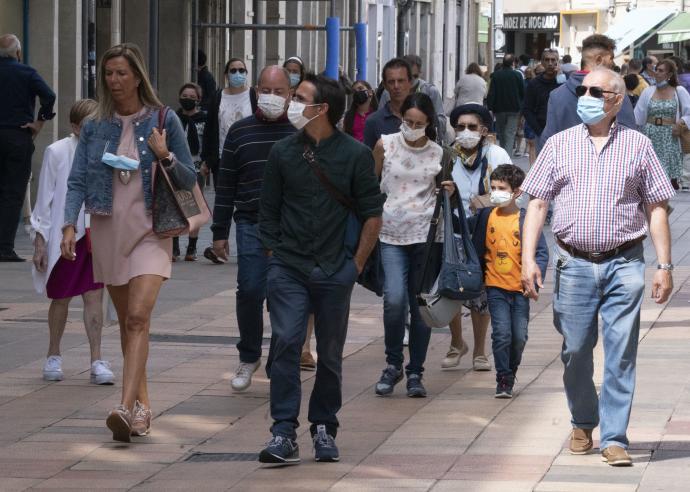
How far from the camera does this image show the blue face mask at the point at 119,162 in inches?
316

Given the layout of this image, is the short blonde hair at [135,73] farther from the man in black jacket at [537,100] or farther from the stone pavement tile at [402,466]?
the man in black jacket at [537,100]

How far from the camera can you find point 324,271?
758cm

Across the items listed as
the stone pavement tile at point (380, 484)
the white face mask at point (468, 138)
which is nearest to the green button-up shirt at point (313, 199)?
the stone pavement tile at point (380, 484)

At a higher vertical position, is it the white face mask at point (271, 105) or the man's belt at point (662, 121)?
the white face mask at point (271, 105)

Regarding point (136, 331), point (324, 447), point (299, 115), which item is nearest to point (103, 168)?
point (136, 331)

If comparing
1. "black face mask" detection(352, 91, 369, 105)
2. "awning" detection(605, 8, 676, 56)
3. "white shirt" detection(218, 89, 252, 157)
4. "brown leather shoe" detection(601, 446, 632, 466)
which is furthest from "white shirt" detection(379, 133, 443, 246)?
"awning" detection(605, 8, 676, 56)

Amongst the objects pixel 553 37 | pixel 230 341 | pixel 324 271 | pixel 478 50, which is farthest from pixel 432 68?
pixel 324 271

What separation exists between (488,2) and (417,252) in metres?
50.3

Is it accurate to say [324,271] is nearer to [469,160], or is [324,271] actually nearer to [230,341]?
[469,160]

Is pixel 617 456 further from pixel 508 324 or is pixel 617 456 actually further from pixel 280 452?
pixel 508 324

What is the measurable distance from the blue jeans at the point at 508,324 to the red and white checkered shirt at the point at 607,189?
195cm

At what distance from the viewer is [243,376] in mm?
9453

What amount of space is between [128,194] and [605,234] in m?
2.14

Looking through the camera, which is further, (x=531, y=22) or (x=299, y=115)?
(x=531, y=22)
